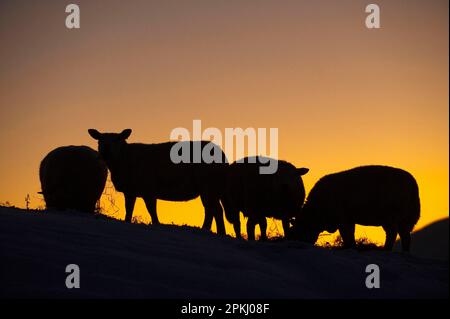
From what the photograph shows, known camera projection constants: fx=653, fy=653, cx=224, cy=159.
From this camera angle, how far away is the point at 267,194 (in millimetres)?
15406

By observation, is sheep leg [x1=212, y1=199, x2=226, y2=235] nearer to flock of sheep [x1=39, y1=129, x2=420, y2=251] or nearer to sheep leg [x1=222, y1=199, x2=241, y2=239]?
flock of sheep [x1=39, y1=129, x2=420, y2=251]

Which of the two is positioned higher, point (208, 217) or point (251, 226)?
point (208, 217)

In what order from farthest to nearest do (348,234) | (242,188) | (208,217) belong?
(242,188) < (208,217) < (348,234)

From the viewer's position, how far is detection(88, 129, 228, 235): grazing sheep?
583 inches

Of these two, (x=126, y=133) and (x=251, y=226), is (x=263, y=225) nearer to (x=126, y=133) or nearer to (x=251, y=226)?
(x=251, y=226)

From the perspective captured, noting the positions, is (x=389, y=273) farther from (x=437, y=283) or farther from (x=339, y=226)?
(x=339, y=226)

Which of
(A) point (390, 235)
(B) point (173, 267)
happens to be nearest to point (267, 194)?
(A) point (390, 235)

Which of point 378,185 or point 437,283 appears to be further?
point 378,185

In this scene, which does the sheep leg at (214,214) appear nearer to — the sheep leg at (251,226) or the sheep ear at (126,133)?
the sheep leg at (251,226)

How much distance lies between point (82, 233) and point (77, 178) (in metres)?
7.92

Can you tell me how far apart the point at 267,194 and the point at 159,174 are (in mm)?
2595

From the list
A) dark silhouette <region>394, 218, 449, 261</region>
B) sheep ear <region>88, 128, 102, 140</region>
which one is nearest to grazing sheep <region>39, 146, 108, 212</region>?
sheep ear <region>88, 128, 102, 140</region>

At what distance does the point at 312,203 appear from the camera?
15359mm
